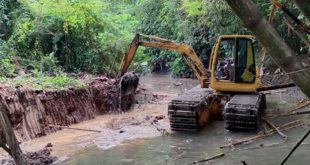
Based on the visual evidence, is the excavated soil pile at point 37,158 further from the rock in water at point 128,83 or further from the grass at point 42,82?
the rock in water at point 128,83

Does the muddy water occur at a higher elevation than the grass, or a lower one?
lower

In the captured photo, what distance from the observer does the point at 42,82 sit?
14203mm

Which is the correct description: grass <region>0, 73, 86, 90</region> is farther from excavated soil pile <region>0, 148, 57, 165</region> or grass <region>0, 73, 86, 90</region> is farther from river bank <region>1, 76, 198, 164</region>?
excavated soil pile <region>0, 148, 57, 165</region>

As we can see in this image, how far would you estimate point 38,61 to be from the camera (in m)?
17.5

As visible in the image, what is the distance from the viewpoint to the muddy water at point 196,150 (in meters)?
9.73

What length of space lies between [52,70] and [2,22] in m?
3.81

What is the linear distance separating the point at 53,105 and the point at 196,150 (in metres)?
5.28

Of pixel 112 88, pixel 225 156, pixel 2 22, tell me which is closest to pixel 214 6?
pixel 112 88

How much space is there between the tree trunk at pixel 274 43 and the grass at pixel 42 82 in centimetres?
1211

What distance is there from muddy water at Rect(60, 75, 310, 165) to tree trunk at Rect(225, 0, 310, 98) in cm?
816

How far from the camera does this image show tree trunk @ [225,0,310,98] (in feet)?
5.00

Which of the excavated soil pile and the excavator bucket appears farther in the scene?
the excavator bucket

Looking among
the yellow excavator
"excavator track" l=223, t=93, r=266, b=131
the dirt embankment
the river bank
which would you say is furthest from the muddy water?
the dirt embankment

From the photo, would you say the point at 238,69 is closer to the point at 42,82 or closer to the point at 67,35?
the point at 42,82
